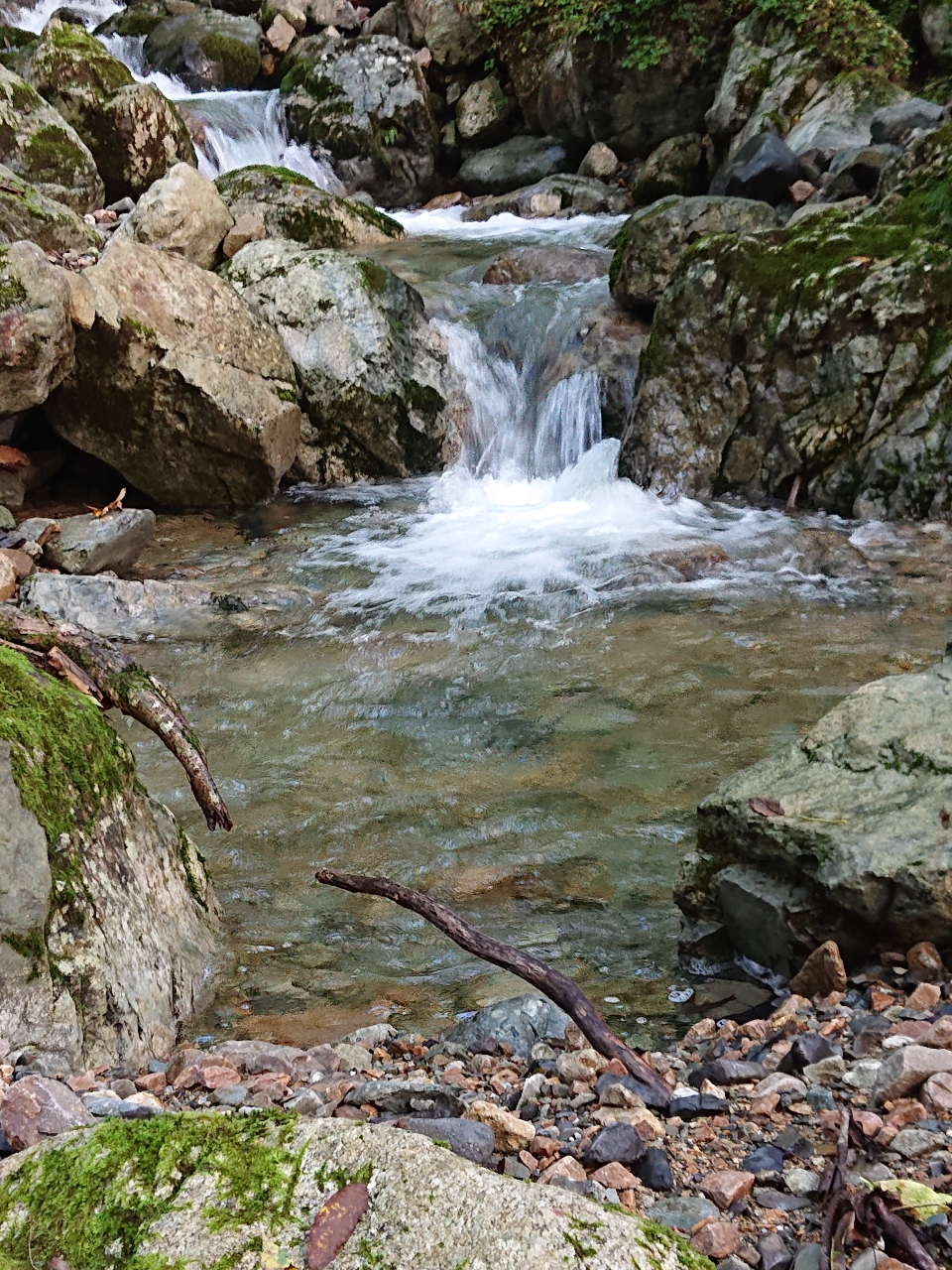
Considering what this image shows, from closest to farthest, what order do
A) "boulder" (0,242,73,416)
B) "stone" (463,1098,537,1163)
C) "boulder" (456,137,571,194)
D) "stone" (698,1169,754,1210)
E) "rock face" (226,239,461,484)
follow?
1. "stone" (698,1169,754,1210)
2. "stone" (463,1098,537,1163)
3. "boulder" (0,242,73,416)
4. "rock face" (226,239,461,484)
5. "boulder" (456,137,571,194)

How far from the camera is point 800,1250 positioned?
1.59 m

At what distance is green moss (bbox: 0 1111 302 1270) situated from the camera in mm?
1373

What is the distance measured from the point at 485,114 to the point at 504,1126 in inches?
761

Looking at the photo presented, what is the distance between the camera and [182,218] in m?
10.9

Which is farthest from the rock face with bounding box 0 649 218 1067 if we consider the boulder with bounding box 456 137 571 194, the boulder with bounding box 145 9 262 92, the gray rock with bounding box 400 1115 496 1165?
the boulder with bounding box 145 9 262 92

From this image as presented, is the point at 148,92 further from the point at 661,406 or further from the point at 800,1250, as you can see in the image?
the point at 800,1250

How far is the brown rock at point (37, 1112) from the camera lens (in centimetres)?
183

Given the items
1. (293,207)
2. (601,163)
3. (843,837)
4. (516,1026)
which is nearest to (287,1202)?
(516,1026)

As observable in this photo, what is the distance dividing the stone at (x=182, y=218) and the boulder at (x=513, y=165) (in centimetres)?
739

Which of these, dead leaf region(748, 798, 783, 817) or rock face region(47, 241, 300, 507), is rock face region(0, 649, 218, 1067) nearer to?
dead leaf region(748, 798, 783, 817)

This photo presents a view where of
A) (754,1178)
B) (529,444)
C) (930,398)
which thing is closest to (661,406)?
(529,444)

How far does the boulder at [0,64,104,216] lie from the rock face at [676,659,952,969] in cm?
1086

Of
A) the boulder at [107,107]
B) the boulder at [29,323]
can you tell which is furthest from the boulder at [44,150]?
the boulder at [29,323]

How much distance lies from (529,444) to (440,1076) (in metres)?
9.09
